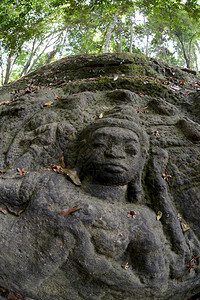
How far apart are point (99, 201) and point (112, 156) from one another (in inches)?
18.8

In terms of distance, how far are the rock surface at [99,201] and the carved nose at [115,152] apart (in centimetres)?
2

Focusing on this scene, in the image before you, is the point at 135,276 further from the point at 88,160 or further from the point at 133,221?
the point at 88,160

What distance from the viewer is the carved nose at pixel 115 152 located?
220 centimetres

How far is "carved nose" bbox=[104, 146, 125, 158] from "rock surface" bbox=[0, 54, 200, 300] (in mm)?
17

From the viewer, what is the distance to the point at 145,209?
2.21 meters

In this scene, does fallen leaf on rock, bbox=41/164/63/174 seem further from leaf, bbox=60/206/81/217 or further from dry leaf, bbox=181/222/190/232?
dry leaf, bbox=181/222/190/232

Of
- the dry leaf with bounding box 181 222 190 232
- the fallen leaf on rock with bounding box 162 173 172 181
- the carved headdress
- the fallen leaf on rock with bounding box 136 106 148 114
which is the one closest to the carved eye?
the carved headdress

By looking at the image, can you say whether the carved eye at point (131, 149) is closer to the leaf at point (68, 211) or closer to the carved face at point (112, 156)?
the carved face at point (112, 156)

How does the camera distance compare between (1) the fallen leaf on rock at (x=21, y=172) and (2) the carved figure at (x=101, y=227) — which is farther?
(1) the fallen leaf on rock at (x=21, y=172)

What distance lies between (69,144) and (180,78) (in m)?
4.20

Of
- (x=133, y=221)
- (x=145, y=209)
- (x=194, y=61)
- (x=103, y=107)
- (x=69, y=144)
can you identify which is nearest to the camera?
(x=133, y=221)

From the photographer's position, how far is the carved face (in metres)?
2.18

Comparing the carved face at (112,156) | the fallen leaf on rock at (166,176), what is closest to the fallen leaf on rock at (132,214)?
the carved face at (112,156)

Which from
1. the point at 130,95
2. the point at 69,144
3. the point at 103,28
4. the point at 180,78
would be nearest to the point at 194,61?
the point at 103,28
